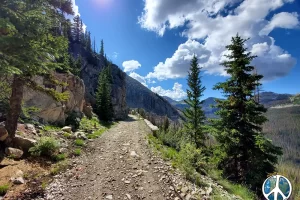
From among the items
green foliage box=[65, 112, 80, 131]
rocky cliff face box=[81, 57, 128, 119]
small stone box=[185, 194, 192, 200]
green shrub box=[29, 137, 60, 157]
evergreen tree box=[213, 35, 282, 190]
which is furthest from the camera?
rocky cliff face box=[81, 57, 128, 119]

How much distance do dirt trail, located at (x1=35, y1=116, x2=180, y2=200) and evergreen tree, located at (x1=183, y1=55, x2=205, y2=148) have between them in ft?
42.3

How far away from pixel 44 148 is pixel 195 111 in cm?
1786

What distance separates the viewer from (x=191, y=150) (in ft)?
33.6

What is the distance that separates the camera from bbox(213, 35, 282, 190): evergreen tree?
581 inches

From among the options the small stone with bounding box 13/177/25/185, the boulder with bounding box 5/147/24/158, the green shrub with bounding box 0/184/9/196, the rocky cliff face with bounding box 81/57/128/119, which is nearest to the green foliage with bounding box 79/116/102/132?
the boulder with bounding box 5/147/24/158

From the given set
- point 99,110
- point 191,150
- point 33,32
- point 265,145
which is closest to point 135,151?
point 191,150

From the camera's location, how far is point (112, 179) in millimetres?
8477

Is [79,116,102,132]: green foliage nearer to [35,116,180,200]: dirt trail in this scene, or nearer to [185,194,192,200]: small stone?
[35,116,180,200]: dirt trail

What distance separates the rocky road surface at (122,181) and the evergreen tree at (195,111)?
13149 mm

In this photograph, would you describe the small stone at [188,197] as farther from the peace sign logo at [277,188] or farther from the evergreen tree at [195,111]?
the evergreen tree at [195,111]

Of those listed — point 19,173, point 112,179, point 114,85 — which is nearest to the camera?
point 19,173

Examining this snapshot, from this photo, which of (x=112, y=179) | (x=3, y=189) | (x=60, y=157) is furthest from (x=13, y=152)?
(x=112, y=179)

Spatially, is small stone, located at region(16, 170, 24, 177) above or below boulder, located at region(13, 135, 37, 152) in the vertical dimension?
below

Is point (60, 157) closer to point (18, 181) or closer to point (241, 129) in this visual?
point (18, 181)
